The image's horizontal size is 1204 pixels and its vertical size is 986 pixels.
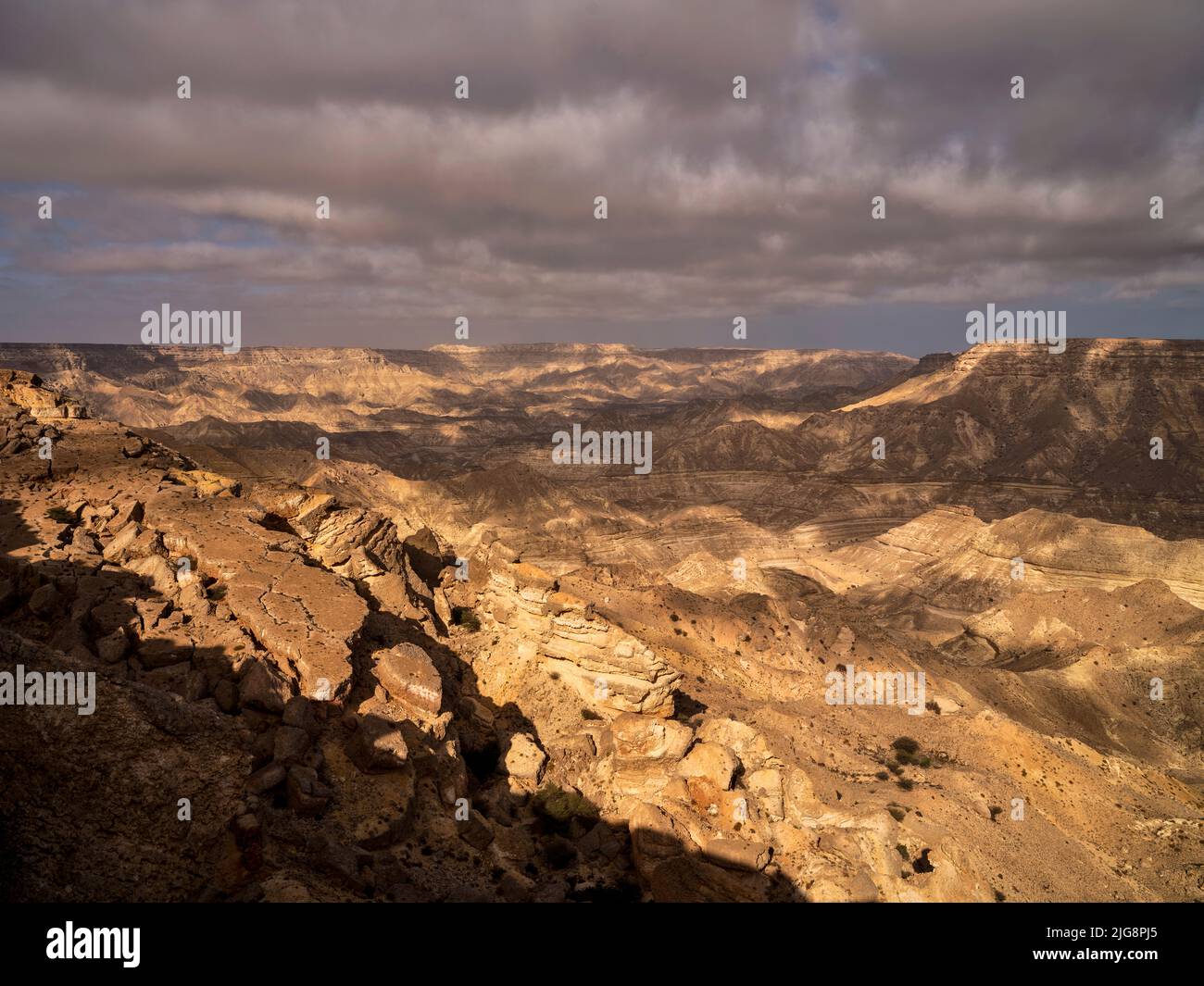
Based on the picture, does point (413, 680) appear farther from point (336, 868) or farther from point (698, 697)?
point (698, 697)

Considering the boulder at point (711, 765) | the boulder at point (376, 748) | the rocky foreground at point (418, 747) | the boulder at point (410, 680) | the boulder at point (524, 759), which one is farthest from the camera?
the boulder at point (524, 759)

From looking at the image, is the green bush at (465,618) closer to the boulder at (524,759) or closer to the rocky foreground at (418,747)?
the rocky foreground at (418,747)

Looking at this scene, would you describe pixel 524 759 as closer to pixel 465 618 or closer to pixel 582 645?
pixel 582 645

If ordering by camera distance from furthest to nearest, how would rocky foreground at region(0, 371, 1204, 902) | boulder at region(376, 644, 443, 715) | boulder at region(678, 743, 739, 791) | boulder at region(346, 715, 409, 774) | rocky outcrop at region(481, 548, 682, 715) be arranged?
1. rocky outcrop at region(481, 548, 682, 715)
2. boulder at region(678, 743, 739, 791)
3. boulder at region(376, 644, 443, 715)
4. boulder at region(346, 715, 409, 774)
5. rocky foreground at region(0, 371, 1204, 902)

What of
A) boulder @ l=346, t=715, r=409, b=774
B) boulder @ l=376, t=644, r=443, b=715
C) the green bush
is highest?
the green bush

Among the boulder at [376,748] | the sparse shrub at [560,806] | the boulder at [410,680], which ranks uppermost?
the boulder at [410,680]

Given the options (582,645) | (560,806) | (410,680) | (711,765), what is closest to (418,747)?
(410,680)

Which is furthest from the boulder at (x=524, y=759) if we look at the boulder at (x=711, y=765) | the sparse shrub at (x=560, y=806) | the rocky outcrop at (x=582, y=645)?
the boulder at (x=711, y=765)

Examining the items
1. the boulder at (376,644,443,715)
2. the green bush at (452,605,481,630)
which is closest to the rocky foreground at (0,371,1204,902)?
the boulder at (376,644,443,715)

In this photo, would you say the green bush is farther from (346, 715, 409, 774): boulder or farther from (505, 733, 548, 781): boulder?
(346, 715, 409, 774): boulder
